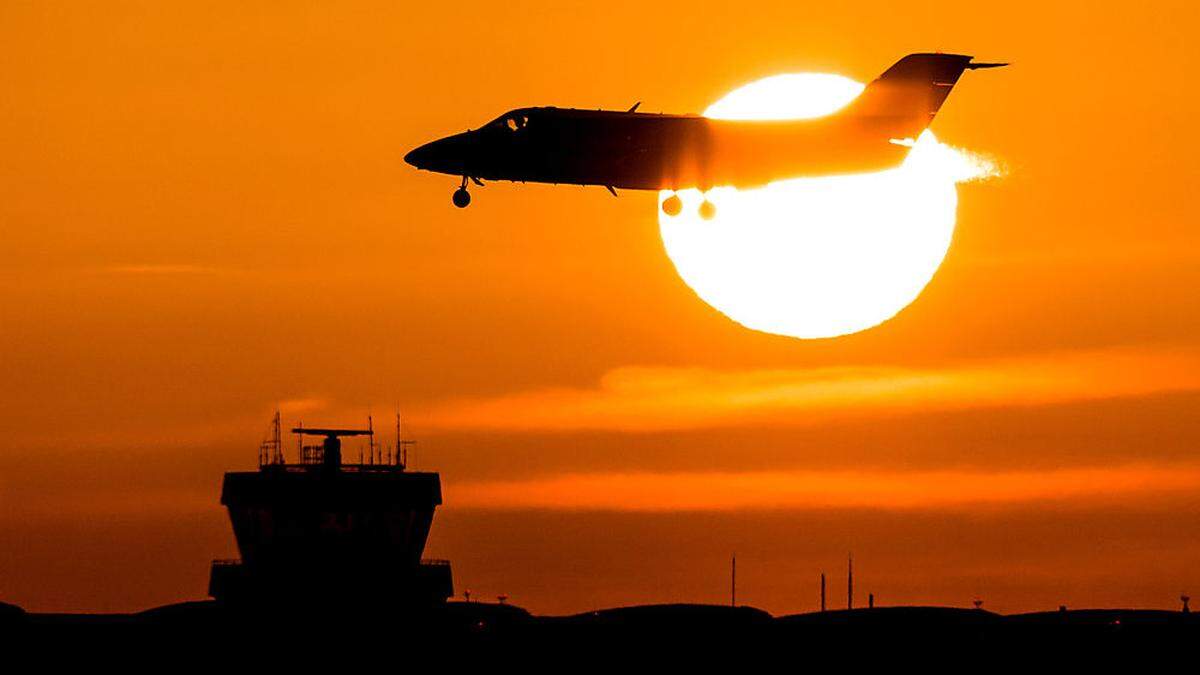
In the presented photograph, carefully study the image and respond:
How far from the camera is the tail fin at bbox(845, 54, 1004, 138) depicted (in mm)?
111062

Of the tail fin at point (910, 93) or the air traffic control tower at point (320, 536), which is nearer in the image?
the tail fin at point (910, 93)

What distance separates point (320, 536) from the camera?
162m

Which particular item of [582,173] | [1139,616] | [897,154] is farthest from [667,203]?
[1139,616]

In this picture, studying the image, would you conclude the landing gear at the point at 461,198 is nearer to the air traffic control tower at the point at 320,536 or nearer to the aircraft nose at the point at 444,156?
the aircraft nose at the point at 444,156

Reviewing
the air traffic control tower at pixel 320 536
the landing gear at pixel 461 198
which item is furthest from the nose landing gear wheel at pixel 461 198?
the air traffic control tower at pixel 320 536

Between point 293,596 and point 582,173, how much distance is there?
6566 cm

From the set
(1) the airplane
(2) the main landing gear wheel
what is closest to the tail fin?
(1) the airplane

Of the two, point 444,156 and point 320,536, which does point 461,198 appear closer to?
point 444,156

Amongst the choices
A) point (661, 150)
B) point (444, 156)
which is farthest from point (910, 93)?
point (444, 156)

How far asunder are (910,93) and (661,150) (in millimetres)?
15224

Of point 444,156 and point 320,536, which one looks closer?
point 444,156

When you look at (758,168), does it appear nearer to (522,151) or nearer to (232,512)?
(522,151)

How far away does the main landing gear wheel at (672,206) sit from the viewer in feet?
329

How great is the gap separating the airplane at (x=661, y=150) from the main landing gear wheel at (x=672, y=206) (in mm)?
39
